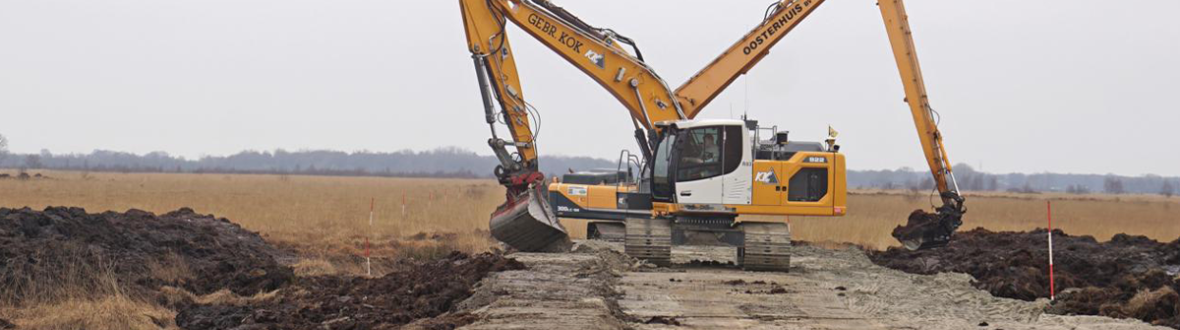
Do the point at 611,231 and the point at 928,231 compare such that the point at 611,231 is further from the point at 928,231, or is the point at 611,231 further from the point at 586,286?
the point at 928,231

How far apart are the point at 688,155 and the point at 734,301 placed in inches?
211

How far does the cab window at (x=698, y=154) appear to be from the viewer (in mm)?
20562

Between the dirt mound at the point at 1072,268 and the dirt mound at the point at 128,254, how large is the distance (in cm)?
988

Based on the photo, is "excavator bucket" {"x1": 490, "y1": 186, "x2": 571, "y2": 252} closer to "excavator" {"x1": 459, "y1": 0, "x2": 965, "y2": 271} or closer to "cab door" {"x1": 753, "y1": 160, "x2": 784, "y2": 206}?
→ "excavator" {"x1": 459, "y1": 0, "x2": 965, "y2": 271}

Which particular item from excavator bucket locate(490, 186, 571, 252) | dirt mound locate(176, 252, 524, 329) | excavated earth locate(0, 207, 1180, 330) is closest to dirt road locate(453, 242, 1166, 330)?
excavated earth locate(0, 207, 1180, 330)

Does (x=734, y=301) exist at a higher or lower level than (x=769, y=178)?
lower

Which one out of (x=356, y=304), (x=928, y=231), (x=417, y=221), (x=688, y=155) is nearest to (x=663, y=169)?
(x=688, y=155)

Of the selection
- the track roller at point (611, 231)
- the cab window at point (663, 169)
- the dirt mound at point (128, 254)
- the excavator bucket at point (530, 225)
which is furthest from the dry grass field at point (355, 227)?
the cab window at point (663, 169)

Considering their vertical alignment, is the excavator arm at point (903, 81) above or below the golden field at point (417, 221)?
above

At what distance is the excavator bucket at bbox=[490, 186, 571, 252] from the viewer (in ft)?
72.7

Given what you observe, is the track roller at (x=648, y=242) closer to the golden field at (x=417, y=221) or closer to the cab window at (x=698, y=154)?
the cab window at (x=698, y=154)

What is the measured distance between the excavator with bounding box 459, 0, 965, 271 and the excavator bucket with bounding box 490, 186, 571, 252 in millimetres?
23

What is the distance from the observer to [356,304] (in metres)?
14.7

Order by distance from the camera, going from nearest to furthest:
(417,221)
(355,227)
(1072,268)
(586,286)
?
1. (586,286)
2. (1072,268)
3. (355,227)
4. (417,221)
